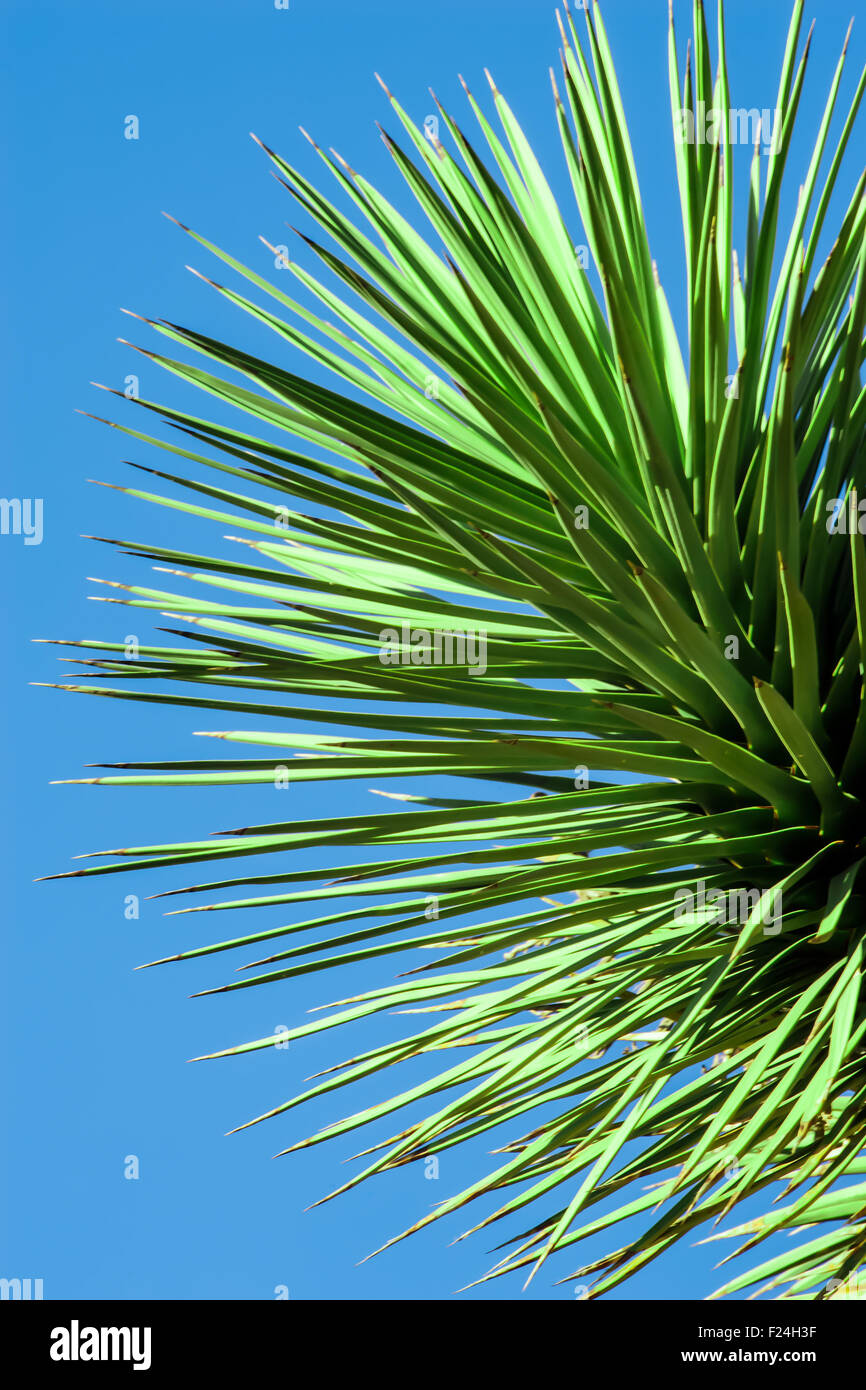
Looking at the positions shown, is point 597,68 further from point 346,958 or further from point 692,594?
point 346,958

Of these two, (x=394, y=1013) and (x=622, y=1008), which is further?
(x=394, y=1013)

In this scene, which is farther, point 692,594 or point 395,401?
point 395,401

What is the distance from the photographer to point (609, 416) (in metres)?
2.18

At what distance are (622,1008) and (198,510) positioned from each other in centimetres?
122
